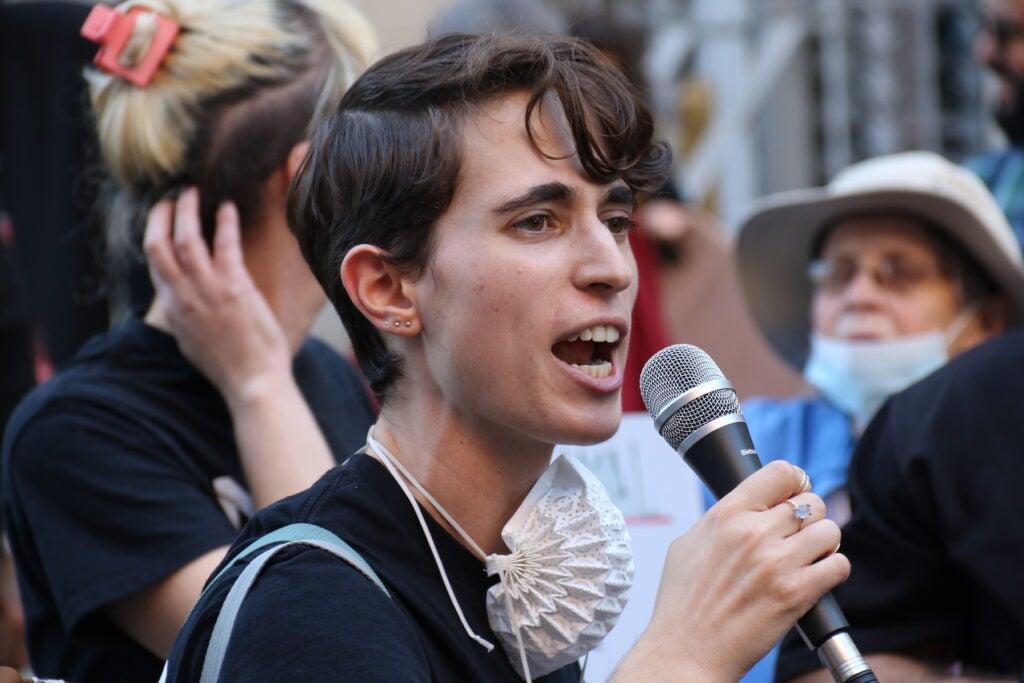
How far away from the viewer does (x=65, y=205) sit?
469cm

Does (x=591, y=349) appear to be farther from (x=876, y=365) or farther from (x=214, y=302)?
(x=876, y=365)

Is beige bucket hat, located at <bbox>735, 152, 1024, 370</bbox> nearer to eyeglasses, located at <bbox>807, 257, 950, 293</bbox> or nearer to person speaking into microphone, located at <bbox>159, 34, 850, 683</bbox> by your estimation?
eyeglasses, located at <bbox>807, 257, 950, 293</bbox>

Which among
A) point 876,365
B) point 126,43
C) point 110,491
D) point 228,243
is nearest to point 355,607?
point 110,491

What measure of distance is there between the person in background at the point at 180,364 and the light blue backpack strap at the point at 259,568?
0.64m

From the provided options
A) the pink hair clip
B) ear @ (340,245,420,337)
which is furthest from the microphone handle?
the pink hair clip

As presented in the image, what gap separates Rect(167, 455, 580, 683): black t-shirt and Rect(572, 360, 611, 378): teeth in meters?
0.31

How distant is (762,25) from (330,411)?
6.09 meters

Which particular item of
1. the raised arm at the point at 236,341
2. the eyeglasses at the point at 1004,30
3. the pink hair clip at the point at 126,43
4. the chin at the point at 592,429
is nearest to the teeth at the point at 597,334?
the chin at the point at 592,429

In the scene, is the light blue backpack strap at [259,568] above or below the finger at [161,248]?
below

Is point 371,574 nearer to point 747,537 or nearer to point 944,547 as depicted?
point 747,537

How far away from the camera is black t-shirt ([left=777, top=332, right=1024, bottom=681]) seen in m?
2.60

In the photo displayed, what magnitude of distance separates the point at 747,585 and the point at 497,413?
0.44m

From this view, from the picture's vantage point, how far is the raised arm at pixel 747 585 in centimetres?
→ 184

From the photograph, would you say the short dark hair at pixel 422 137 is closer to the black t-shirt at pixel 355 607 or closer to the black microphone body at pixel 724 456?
the black t-shirt at pixel 355 607
